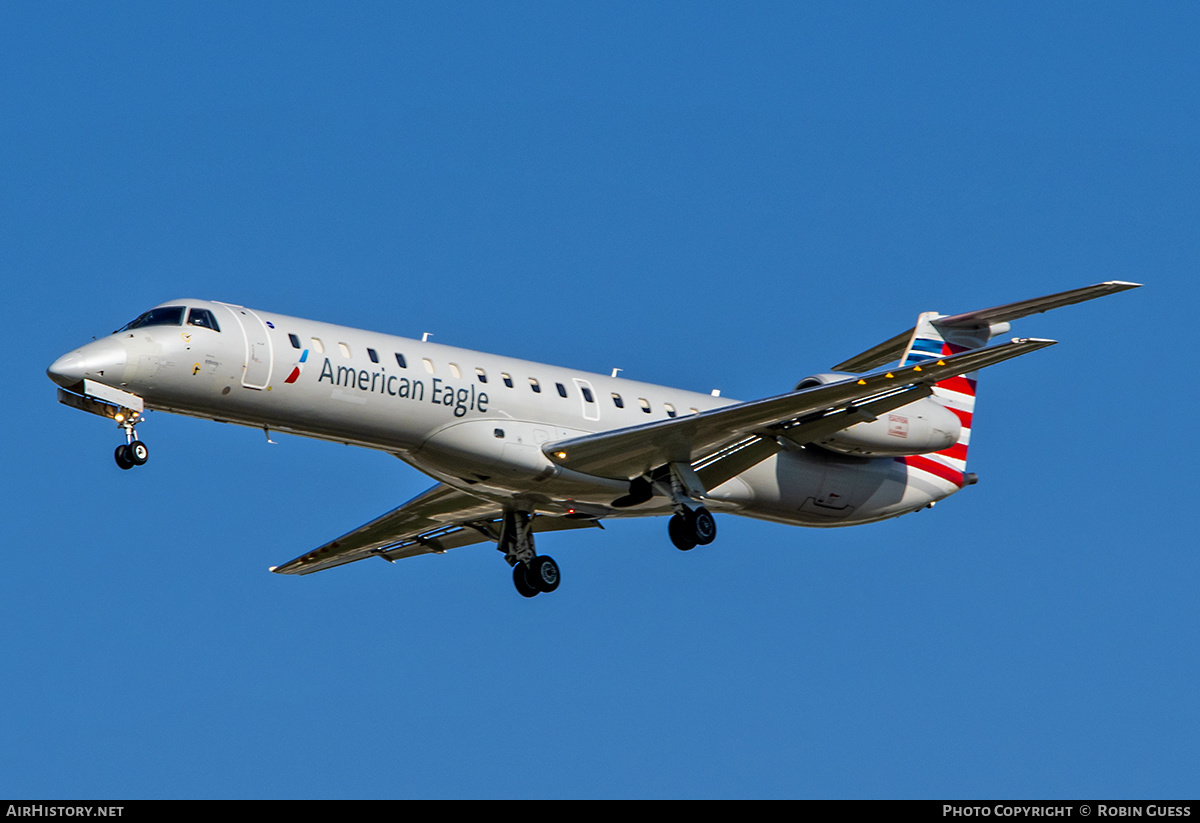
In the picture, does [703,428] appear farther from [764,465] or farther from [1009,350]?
[1009,350]

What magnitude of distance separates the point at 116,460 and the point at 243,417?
6.45 ft

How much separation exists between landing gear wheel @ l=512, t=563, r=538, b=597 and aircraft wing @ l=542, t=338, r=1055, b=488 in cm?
265

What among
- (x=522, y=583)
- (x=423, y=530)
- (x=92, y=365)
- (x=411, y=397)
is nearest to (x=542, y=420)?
(x=411, y=397)

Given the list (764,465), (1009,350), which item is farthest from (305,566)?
(1009,350)

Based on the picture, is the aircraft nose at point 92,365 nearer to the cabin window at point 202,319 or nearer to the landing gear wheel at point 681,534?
the cabin window at point 202,319

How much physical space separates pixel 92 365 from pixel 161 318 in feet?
4.19

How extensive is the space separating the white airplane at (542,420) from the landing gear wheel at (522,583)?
2 cm

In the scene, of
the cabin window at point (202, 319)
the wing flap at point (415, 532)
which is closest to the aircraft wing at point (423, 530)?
the wing flap at point (415, 532)

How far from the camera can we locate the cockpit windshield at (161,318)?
846 inches

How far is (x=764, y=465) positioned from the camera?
25.9m

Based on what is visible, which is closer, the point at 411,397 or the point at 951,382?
the point at 411,397

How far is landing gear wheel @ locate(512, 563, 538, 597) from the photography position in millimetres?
26000

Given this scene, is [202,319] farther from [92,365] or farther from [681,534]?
[681,534]

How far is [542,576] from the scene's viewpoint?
25.9 meters
